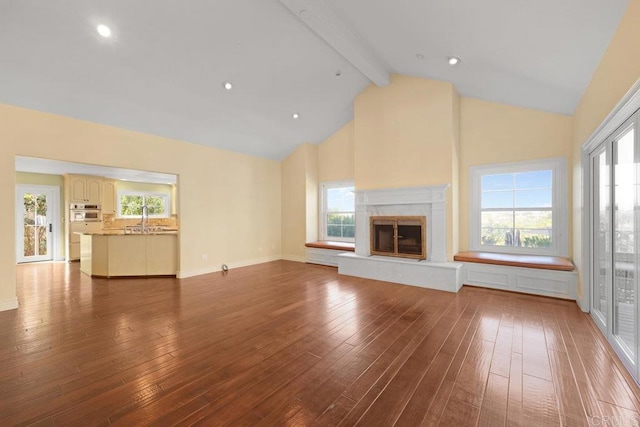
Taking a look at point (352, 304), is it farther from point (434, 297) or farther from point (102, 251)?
point (102, 251)

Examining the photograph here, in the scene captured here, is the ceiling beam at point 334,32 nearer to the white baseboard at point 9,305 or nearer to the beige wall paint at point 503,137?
the beige wall paint at point 503,137

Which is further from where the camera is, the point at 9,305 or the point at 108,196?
the point at 108,196

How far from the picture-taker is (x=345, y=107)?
5.68 meters

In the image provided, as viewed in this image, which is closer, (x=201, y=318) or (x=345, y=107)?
(x=201, y=318)

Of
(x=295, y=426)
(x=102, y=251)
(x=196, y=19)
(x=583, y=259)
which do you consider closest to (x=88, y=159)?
(x=102, y=251)

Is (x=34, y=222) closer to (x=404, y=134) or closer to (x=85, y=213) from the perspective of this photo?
(x=85, y=213)

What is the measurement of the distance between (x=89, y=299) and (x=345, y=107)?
5516 mm

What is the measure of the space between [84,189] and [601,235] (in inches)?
416

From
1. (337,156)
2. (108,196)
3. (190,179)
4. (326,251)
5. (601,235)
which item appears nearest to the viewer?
(601,235)

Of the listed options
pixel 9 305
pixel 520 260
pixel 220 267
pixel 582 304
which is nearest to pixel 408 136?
pixel 520 260

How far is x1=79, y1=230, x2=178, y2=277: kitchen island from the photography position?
515cm

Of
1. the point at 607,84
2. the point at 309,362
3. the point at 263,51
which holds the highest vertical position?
the point at 263,51

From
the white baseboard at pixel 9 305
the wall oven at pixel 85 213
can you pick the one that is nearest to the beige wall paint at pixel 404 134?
the white baseboard at pixel 9 305

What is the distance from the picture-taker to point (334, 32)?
3.30 metres
